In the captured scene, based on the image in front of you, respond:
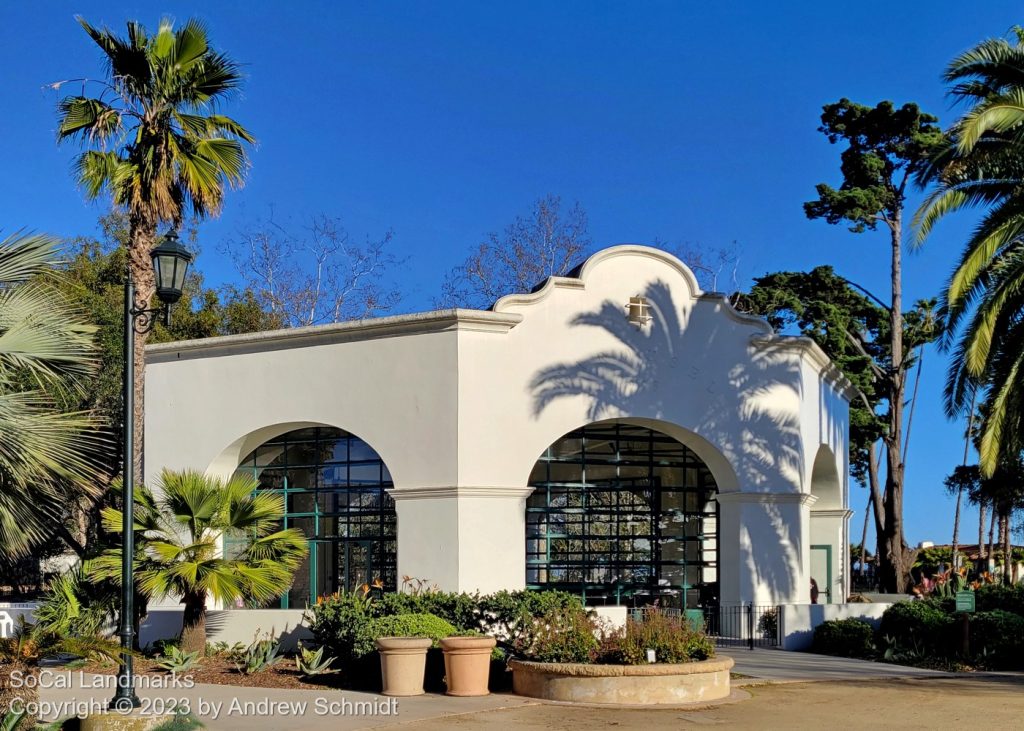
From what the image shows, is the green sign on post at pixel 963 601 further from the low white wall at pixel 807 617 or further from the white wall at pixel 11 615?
the white wall at pixel 11 615

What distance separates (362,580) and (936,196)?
41.8 feet

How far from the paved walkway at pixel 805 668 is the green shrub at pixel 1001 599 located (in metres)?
3.01

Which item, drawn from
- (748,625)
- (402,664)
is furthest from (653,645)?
(748,625)

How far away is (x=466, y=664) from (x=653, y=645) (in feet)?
8.16

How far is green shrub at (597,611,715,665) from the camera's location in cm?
1568

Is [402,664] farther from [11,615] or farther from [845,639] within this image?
[11,615]

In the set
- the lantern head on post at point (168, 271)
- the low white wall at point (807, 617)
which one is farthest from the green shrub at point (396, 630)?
the low white wall at point (807, 617)

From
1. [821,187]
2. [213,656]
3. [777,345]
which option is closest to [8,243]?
[213,656]

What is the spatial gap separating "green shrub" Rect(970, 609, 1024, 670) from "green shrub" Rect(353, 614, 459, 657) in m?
9.47

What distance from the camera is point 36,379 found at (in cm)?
1543

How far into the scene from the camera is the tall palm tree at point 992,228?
65.6 ft

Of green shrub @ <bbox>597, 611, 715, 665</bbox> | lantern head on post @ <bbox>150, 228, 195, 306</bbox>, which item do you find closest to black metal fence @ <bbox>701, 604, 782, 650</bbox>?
green shrub @ <bbox>597, 611, 715, 665</bbox>

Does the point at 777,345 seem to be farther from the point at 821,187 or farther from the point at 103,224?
the point at 103,224

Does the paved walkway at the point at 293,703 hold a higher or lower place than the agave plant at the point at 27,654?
lower
